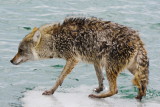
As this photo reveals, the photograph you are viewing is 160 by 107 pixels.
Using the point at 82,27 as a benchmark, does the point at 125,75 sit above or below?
Answer: below

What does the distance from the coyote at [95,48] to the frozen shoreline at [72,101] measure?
158mm

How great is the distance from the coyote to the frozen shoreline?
0.52 ft

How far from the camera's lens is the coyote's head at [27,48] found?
11.8 m

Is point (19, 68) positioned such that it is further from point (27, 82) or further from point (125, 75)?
point (125, 75)

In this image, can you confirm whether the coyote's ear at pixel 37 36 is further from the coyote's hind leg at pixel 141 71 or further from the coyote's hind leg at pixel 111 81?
the coyote's hind leg at pixel 141 71

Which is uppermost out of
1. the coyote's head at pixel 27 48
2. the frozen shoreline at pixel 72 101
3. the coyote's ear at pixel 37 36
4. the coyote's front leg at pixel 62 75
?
the coyote's ear at pixel 37 36

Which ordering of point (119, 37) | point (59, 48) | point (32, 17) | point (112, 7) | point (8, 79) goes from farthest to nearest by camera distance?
Answer: 1. point (112, 7)
2. point (32, 17)
3. point (8, 79)
4. point (59, 48)
5. point (119, 37)

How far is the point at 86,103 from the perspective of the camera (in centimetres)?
1096

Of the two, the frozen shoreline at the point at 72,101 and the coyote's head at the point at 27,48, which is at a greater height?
the coyote's head at the point at 27,48

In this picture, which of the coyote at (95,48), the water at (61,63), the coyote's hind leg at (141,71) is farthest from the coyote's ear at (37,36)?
the coyote's hind leg at (141,71)

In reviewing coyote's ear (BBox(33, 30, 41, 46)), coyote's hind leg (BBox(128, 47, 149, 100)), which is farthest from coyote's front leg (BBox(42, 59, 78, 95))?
coyote's hind leg (BBox(128, 47, 149, 100))

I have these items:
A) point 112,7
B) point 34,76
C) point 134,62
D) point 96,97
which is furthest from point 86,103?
point 112,7

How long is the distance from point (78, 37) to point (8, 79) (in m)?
1.99

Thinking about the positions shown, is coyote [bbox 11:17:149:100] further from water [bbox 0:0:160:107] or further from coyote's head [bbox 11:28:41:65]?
water [bbox 0:0:160:107]
